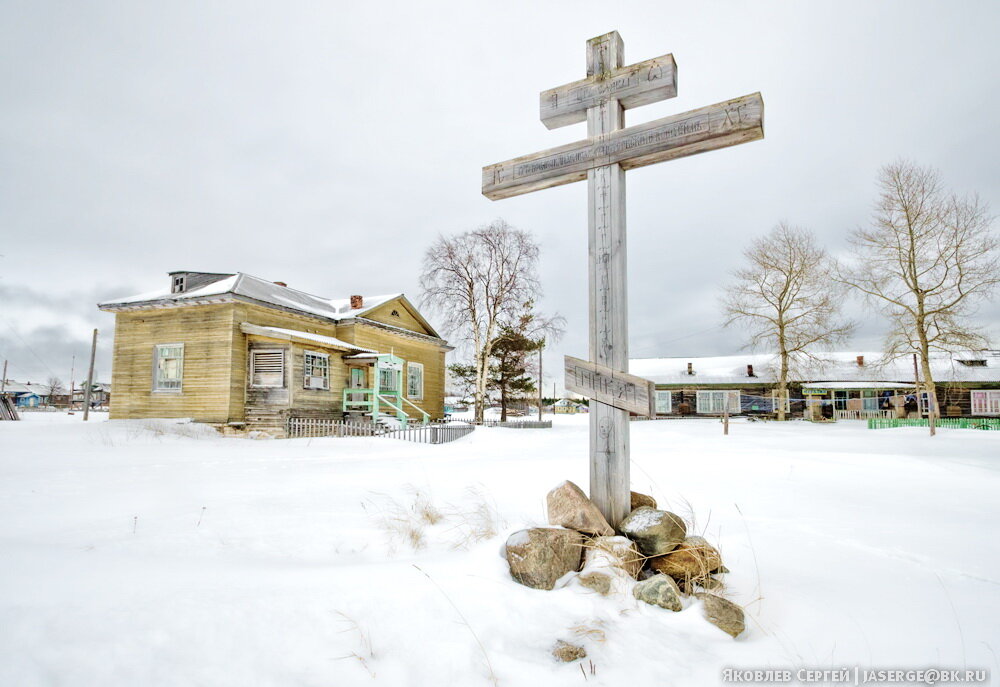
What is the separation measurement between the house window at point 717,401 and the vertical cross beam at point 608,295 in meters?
35.0

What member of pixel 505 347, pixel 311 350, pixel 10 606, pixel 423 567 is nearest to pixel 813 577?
pixel 423 567

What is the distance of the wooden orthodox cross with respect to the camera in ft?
A: 13.1

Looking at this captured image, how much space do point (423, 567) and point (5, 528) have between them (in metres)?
3.75

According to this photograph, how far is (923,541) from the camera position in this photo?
4.82 meters

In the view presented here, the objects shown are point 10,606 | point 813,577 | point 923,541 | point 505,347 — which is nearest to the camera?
point 10,606

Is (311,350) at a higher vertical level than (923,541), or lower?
higher

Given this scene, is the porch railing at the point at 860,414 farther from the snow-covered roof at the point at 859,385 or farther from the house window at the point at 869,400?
the snow-covered roof at the point at 859,385

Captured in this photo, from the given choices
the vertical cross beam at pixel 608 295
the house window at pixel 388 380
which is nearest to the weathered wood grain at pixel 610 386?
the vertical cross beam at pixel 608 295

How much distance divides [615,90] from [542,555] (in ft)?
12.6

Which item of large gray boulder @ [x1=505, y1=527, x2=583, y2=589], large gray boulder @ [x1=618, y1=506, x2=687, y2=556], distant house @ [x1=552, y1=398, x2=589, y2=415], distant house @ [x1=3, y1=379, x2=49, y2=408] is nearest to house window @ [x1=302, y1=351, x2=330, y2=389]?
large gray boulder @ [x1=505, y1=527, x2=583, y2=589]

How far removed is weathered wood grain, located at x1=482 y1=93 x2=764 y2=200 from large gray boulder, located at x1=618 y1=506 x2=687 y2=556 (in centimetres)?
288

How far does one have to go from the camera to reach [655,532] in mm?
3668

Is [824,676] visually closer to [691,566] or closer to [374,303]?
[691,566]

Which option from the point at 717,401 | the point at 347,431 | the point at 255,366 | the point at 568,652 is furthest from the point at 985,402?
the point at 568,652
